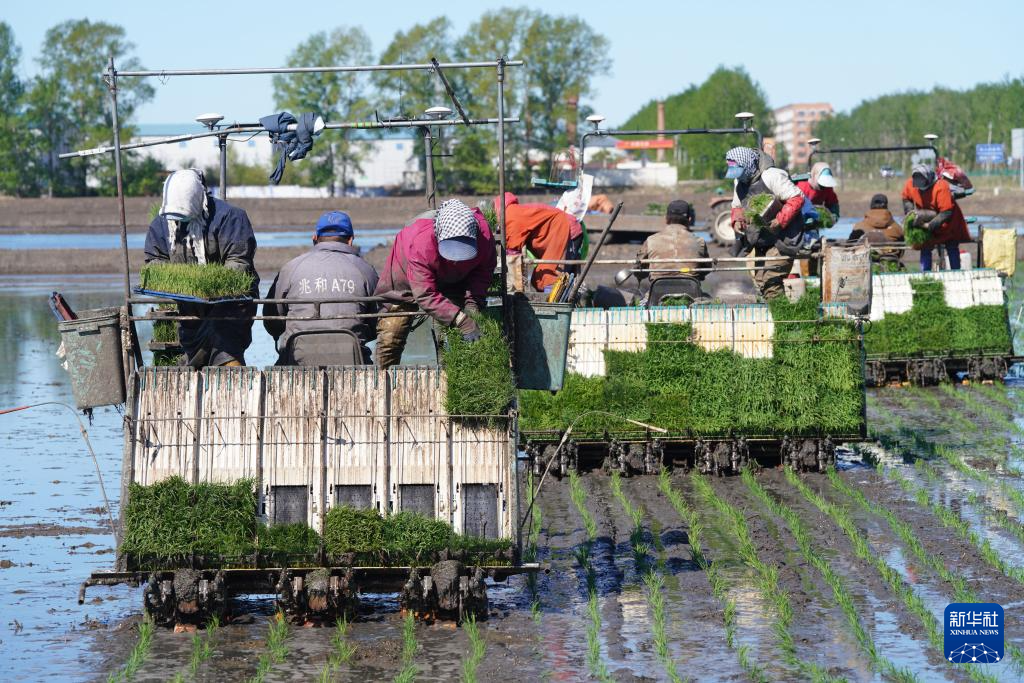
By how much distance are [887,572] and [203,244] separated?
4.85 m

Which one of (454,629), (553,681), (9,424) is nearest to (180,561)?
(454,629)

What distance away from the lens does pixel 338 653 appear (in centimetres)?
Answer: 805

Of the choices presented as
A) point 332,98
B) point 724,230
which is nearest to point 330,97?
point 332,98

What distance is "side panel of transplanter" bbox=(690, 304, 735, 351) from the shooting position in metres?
13.1

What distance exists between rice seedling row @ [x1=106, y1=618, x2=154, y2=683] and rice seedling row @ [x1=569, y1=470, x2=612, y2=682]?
93.1 inches

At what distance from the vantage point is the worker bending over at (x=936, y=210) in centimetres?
1912

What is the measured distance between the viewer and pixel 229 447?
877 cm

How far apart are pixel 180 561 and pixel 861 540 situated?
4676 millimetres

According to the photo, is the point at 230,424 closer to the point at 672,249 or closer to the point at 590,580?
the point at 590,580

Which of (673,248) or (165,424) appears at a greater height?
(673,248)

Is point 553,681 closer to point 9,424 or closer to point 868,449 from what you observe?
point 868,449

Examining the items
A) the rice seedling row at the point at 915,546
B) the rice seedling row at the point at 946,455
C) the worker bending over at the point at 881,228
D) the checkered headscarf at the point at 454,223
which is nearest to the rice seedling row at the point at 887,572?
the rice seedling row at the point at 915,546

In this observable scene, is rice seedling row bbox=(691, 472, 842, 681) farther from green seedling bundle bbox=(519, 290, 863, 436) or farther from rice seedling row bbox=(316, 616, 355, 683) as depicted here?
rice seedling row bbox=(316, 616, 355, 683)

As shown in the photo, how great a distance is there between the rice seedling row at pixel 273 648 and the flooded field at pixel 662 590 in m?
0.02
